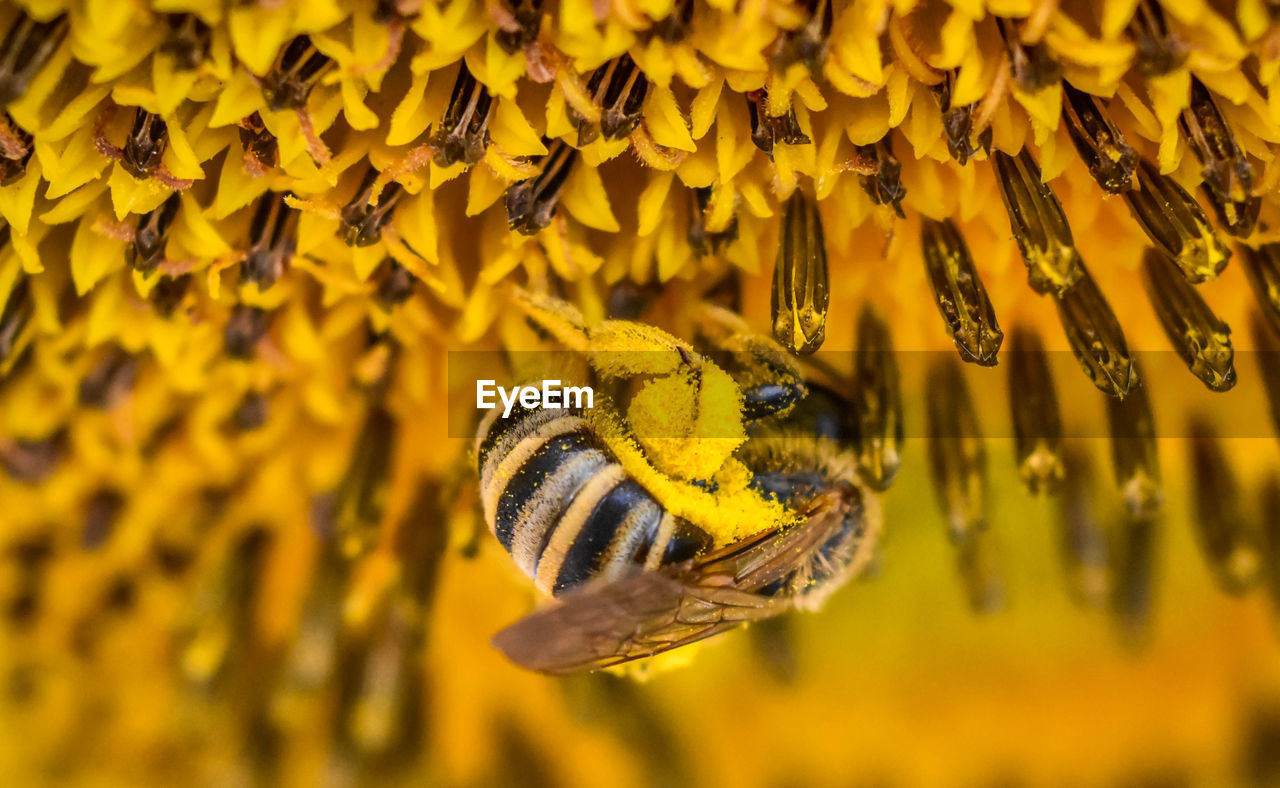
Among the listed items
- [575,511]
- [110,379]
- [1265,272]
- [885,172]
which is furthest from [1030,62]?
[110,379]

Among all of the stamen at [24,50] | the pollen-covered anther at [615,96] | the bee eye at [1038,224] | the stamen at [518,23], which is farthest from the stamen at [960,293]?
the stamen at [24,50]

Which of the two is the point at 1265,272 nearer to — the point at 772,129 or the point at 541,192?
the point at 772,129

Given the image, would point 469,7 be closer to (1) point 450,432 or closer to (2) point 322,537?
(1) point 450,432

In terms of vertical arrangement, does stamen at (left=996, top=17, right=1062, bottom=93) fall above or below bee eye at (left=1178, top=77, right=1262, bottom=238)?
above

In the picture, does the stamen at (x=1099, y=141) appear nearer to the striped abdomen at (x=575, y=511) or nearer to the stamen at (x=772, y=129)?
the stamen at (x=772, y=129)

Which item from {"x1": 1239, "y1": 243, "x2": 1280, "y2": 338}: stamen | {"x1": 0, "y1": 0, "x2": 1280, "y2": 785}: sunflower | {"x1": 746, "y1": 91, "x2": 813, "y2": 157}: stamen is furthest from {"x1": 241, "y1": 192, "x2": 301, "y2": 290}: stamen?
{"x1": 1239, "y1": 243, "x2": 1280, "y2": 338}: stamen

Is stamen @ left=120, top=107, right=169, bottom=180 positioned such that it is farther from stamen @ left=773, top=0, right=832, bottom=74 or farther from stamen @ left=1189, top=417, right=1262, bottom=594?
stamen @ left=1189, top=417, right=1262, bottom=594
